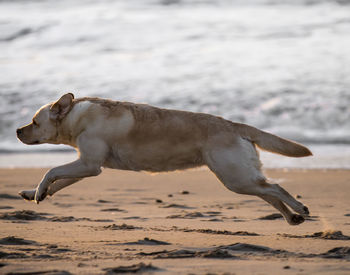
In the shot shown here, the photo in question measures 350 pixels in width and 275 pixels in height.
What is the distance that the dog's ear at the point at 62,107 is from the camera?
20.7 feet

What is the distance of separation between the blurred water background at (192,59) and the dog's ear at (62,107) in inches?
367

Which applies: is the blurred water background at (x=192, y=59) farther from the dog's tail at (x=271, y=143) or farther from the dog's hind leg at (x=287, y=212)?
the dog's hind leg at (x=287, y=212)

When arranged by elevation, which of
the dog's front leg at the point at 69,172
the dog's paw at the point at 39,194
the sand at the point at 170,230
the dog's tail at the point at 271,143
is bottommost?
the sand at the point at 170,230

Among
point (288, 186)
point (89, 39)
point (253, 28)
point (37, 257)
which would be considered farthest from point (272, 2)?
point (37, 257)

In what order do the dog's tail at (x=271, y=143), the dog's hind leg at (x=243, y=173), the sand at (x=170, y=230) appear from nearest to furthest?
the sand at (x=170, y=230)
the dog's hind leg at (x=243, y=173)
the dog's tail at (x=271, y=143)

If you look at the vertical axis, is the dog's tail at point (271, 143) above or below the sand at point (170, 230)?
above

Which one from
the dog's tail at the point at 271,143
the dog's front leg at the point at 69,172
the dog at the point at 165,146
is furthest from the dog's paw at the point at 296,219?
the dog's front leg at the point at 69,172

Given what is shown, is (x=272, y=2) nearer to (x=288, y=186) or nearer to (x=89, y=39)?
(x=89, y=39)

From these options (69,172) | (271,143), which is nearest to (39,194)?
(69,172)

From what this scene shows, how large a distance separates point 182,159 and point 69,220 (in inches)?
57.3

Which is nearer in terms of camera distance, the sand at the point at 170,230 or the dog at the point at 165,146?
the sand at the point at 170,230

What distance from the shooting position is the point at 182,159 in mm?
6160

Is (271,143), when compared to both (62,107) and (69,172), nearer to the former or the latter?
(69,172)

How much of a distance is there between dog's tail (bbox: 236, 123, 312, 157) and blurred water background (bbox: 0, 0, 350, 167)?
27.9ft
